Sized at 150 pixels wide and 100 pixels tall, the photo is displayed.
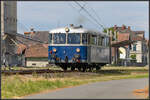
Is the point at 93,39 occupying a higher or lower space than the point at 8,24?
lower

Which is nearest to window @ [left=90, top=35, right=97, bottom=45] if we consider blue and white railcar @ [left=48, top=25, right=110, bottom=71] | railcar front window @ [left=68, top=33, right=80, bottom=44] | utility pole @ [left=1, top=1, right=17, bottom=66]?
blue and white railcar @ [left=48, top=25, right=110, bottom=71]

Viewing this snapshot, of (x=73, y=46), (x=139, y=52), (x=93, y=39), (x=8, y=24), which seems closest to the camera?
(x=73, y=46)

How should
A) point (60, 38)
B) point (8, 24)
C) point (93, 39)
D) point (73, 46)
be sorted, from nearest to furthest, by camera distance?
point (73, 46) < point (60, 38) < point (93, 39) < point (8, 24)

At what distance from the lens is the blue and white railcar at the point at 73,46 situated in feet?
87.0

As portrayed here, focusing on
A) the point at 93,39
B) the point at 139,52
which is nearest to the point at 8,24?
the point at 93,39

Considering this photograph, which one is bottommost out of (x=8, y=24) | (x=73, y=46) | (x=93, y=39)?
(x=73, y=46)

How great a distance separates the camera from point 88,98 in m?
11.6

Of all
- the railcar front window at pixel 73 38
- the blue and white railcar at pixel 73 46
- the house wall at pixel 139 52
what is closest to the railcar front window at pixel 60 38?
the blue and white railcar at pixel 73 46

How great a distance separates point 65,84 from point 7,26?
122 feet

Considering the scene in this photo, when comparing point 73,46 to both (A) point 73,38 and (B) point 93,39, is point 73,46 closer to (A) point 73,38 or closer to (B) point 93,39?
(A) point 73,38

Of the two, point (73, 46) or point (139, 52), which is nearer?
point (73, 46)

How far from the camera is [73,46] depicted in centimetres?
2666

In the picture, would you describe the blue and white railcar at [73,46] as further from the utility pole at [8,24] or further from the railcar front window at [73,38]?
the utility pole at [8,24]

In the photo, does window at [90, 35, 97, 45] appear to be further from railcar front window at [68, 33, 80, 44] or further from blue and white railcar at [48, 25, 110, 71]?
railcar front window at [68, 33, 80, 44]
